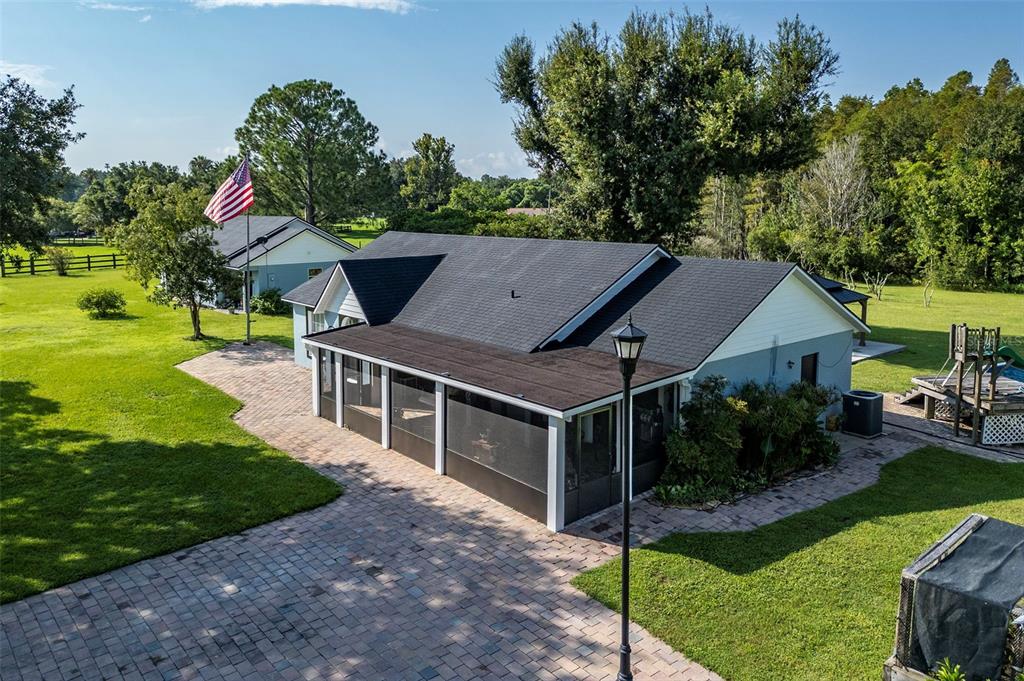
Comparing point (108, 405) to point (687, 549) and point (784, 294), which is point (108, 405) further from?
point (784, 294)

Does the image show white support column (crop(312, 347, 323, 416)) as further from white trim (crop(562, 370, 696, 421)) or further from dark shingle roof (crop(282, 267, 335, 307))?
white trim (crop(562, 370, 696, 421))

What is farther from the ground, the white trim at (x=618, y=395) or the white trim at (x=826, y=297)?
the white trim at (x=826, y=297)

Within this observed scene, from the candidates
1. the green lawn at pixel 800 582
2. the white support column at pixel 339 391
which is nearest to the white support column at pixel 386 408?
the white support column at pixel 339 391

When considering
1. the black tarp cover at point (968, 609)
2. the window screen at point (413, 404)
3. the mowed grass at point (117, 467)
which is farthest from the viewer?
the window screen at point (413, 404)

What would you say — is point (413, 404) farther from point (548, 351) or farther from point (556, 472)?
point (556, 472)

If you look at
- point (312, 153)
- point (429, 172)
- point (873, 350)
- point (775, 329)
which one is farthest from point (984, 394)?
point (429, 172)

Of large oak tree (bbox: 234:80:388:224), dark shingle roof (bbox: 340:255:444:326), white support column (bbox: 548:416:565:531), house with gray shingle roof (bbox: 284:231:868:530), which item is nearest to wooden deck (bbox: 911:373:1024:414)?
house with gray shingle roof (bbox: 284:231:868:530)

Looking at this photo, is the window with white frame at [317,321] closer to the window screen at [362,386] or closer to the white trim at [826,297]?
the window screen at [362,386]
